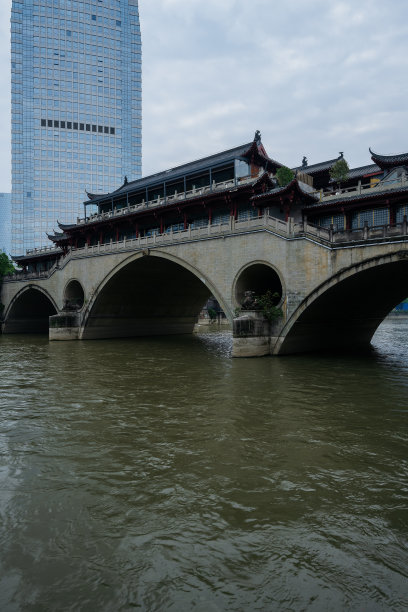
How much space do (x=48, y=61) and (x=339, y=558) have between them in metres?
115

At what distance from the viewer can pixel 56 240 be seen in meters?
47.5

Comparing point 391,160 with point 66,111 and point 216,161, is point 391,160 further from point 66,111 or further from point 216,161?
point 66,111

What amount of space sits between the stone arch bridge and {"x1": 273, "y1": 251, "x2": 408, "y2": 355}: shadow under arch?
0.07 metres

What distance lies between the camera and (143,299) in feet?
133

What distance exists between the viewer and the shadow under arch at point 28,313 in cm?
4906

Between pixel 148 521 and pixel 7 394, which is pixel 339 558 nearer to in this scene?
pixel 148 521

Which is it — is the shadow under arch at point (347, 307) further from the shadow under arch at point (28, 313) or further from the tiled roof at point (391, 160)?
the shadow under arch at point (28, 313)

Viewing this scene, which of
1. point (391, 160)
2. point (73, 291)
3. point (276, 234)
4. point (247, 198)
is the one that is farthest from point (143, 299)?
point (391, 160)

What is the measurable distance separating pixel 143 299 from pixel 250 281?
53.5ft

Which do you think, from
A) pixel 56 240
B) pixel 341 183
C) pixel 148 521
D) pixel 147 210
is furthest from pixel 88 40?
pixel 148 521

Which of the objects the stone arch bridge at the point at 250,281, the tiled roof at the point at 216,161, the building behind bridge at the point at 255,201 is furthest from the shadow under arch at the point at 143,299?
the tiled roof at the point at 216,161

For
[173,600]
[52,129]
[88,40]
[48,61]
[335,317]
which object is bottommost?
[173,600]

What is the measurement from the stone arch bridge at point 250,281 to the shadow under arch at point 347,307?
66 millimetres

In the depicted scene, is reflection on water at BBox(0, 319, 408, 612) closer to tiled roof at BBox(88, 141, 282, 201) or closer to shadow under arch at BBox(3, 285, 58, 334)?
tiled roof at BBox(88, 141, 282, 201)
